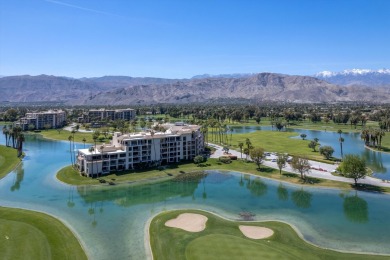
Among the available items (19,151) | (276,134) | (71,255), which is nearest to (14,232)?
(71,255)

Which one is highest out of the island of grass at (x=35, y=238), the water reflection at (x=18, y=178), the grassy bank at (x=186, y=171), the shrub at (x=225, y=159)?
the shrub at (x=225, y=159)

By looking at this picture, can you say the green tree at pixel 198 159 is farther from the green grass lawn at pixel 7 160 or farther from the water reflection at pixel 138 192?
the green grass lawn at pixel 7 160

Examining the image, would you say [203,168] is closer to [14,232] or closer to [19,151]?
[14,232]

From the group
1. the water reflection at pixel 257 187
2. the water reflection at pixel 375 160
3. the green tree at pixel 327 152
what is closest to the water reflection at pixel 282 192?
the water reflection at pixel 257 187

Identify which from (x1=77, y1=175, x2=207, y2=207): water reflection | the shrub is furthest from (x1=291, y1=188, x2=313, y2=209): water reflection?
the shrub

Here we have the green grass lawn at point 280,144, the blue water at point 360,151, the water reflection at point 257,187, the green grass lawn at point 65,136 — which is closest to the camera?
the water reflection at point 257,187

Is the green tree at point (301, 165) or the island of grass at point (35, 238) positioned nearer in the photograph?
the island of grass at point (35, 238)
